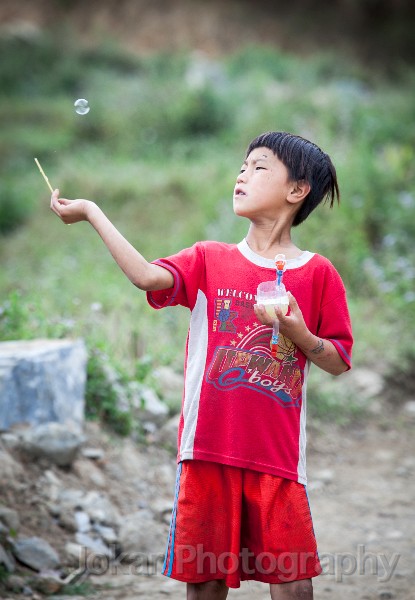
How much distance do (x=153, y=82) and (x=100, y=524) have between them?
1270 centimetres

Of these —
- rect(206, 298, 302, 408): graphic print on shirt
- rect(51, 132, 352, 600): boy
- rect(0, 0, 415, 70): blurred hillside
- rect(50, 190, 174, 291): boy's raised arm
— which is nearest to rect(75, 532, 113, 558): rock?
rect(51, 132, 352, 600): boy

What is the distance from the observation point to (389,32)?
2000cm

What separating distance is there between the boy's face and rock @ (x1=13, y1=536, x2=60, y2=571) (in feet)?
4.83

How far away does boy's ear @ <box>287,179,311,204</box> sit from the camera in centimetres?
207

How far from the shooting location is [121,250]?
188 centimetres

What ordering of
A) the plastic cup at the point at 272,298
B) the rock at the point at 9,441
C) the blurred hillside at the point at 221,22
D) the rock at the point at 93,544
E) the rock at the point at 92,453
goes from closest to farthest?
the plastic cup at the point at 272,298
the rock at the point at 93,544
the rock at the point at 9,441
the rock at the point at 92,453
the blurred hillside at the point at 221,22

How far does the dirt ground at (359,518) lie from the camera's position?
2.82 meters

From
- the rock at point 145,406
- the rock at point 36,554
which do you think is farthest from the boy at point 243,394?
the rock at point 145,406

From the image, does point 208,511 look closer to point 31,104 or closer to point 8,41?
point 31,104

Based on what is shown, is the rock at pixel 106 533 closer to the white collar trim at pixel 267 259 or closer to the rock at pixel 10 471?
the rock at pixel 10 471

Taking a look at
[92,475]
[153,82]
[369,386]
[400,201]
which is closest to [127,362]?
[92,475]

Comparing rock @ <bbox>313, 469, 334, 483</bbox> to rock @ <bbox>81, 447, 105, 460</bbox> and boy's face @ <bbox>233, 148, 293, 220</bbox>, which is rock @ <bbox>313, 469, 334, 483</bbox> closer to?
rock @ <bbox>81, 447, 105, 460</bbox>

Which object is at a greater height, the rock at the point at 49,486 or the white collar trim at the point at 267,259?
the white collar trim at the point at 267,259

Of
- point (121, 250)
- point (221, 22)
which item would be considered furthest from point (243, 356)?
point (221, 22)
